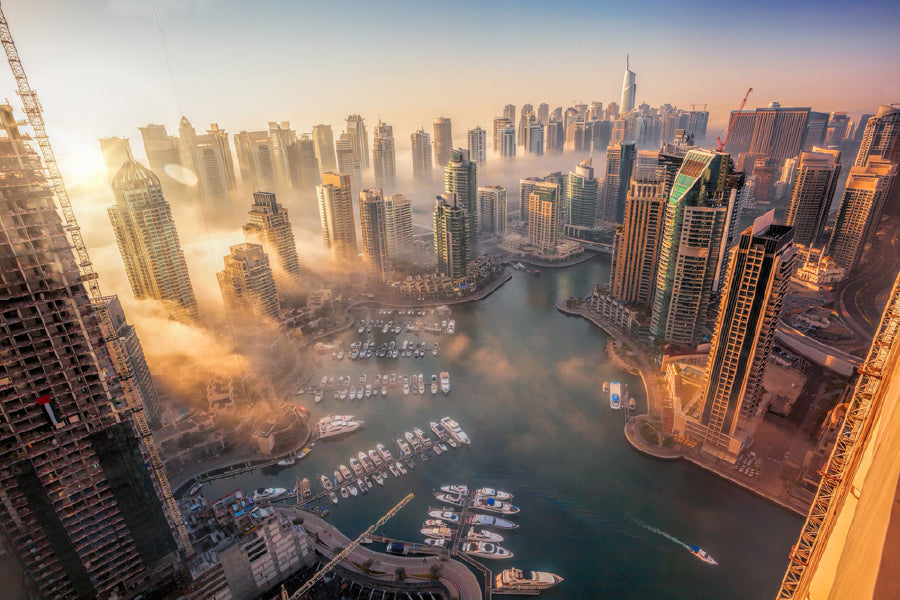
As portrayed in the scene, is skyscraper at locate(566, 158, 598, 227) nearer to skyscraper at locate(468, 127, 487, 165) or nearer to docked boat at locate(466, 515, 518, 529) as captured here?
skyscraper at locate(468, 127, 487, 165)

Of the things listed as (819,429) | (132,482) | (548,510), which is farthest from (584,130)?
(132,482)

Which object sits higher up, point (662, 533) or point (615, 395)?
point (615, 395)

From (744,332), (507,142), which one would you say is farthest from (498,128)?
(744,332)

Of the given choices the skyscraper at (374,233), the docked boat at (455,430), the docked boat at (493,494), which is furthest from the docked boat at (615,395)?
the skyscraper at (374,233)

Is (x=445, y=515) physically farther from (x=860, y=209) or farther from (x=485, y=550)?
(x=860, y=209)

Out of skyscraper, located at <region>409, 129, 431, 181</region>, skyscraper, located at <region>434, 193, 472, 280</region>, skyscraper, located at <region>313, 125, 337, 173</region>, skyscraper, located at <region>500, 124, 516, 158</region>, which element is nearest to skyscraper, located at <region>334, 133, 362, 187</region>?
skyscraper, located at <region>313, 125, 337, 173</region>

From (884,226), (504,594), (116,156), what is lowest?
(504,594)

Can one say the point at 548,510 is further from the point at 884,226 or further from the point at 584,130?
the point at 584,130

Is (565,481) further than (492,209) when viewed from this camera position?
No
